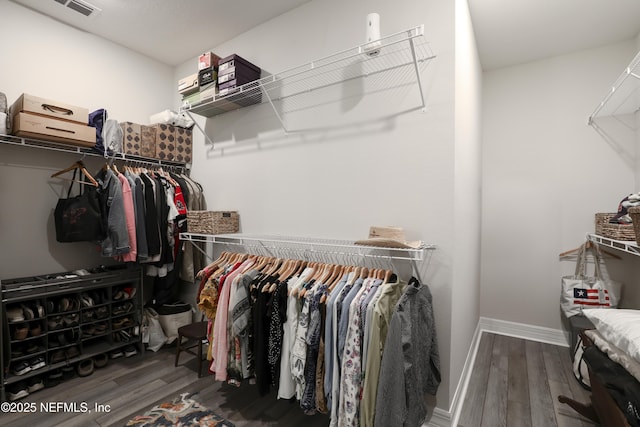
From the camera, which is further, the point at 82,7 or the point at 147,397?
the point at 82,7

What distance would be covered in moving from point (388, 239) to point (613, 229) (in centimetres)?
164

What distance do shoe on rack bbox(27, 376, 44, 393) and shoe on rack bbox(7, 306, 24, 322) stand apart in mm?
479

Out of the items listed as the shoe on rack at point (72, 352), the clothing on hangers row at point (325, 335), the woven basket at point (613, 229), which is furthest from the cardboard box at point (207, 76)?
the woven basket at point (613, 229)

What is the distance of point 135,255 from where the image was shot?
2.55 meters

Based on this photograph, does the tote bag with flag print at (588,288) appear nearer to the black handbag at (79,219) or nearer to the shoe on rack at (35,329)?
the black handbag at (79,219)

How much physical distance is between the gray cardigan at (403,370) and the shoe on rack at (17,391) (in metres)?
2.42

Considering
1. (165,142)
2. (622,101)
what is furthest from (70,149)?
(622,101)

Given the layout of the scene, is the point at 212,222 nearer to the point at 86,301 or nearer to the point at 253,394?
the point at 86,301

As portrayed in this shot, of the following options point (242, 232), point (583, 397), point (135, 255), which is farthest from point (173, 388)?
point (583, 397)

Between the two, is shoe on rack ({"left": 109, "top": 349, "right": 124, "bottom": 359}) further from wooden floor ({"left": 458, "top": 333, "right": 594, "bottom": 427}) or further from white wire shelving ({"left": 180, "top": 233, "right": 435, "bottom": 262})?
wooden floor ({"left": 458, "top": 333, "right": 594, "bottom": 427})

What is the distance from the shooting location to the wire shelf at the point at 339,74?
1850mm

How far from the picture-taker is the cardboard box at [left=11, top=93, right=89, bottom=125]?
2201 mm

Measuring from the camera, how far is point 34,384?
2209 mm

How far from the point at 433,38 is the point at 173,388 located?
9.46 ft
